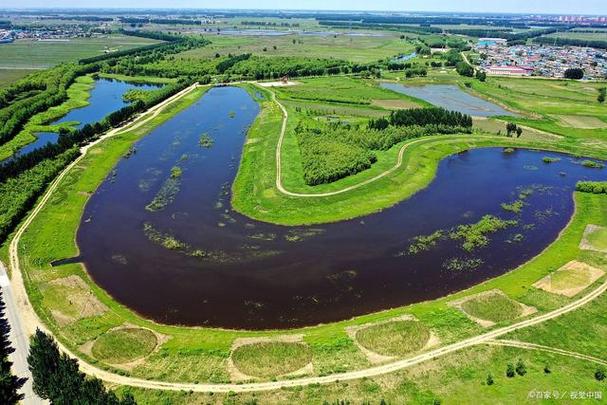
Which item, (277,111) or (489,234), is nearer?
(489,234)

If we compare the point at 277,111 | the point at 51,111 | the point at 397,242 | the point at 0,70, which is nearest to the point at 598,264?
the point at 397,242

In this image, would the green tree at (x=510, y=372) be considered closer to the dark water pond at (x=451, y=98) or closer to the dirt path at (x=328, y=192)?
the dirt path at (x=328, y=192)

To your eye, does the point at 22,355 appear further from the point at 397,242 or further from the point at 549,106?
the point at 549,106

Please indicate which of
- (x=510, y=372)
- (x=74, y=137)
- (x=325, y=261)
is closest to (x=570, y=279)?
(x=510, y=372)

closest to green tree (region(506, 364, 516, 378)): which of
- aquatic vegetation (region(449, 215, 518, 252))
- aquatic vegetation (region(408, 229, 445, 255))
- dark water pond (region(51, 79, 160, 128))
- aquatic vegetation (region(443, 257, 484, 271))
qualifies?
aquatic vegetation (region(443, 257, 484, 271))

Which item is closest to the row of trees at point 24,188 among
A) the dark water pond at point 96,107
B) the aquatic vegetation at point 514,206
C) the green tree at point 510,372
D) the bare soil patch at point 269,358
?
the dark water pond at point 96,107

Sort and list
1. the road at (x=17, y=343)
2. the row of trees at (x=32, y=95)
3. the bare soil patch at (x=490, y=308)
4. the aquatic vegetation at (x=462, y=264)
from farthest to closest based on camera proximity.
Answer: the row of trees at (x=32, y=95), the aquatic vegetation at (x=462, y=264), the bare soil patch at (x=490, y=308), the road at (x=17, y=343)

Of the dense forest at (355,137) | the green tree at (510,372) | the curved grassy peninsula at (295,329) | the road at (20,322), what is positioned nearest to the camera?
the road at (20,322)
